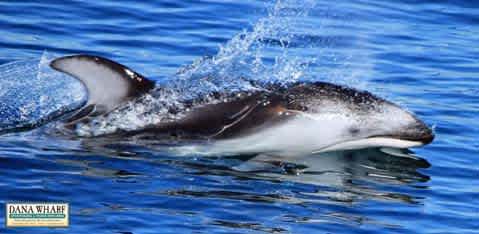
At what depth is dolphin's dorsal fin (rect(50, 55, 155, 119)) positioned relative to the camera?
14078mm

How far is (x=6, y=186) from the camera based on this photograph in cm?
1269

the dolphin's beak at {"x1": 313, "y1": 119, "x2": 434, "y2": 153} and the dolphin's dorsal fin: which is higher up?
the dolphin's dorsal fin

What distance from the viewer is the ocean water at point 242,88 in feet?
41.4

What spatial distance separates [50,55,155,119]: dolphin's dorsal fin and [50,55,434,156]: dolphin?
0.04 feet

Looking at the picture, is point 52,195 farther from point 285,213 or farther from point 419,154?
point 419,154

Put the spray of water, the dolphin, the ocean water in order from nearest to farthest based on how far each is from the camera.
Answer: the ocean water → the dolphin → the spray of water

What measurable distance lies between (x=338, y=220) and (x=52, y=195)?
8.54ft

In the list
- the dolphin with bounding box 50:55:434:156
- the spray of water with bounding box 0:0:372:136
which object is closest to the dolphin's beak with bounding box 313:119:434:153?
the dolphin with bounding box 50:55:434:156

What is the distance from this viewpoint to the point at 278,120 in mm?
14547

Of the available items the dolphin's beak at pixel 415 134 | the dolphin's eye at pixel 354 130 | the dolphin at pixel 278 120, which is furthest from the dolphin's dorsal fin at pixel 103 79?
the dolphin's beak at pixel 415 134

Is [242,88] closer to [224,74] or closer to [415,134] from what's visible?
[224,74]

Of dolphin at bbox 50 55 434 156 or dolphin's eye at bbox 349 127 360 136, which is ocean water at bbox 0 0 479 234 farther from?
dolphin's eye at bbox 349 127 360 136

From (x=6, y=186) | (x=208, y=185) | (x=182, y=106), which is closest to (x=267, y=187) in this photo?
(x=208, y=185)

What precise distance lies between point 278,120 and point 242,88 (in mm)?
566
